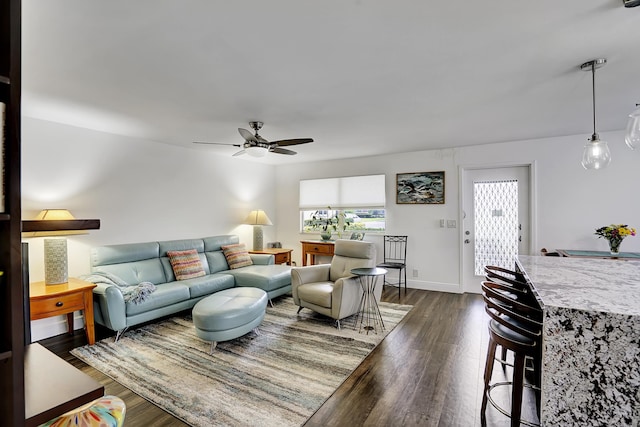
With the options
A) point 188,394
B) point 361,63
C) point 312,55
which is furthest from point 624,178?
point 188,394

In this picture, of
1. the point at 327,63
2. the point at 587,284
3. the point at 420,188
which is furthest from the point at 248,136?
the point at 420,188

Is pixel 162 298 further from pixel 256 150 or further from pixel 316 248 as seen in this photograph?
pixel 316 248

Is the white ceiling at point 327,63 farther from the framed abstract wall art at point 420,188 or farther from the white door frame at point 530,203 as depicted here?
the framed abstract wall art at point 420,188

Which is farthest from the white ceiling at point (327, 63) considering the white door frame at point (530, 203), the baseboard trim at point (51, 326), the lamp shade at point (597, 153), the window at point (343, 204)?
the baseboard trim at point (51, 326)

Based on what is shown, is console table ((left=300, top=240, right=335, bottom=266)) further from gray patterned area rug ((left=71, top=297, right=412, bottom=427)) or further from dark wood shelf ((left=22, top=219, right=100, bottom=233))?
dark wood shelf ((left=22, top=219, right=100, bottom=233))

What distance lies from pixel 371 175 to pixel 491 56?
367 centimetres

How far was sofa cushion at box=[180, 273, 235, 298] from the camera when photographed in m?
3.89

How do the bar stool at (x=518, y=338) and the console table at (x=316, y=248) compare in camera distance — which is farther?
the console table at (x=316, y=248)

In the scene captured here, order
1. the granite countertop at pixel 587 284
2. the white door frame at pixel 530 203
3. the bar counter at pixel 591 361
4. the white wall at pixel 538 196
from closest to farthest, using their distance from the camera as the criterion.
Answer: the bar counter at pixel 591 361 < the granite countertop at pixel 587 284 < the white wall at pixel 538 196 < the white door frame at pixel 530 203

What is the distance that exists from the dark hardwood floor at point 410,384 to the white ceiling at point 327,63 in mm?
2410

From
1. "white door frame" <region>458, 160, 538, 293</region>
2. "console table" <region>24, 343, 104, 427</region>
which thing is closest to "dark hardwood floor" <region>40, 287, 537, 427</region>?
"console table" <region>24, 343, 104, 427</region>

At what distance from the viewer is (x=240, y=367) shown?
2.65 meters

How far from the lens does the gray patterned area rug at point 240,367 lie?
212 centimetres

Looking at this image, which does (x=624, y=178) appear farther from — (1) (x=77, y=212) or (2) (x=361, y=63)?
(1) (x=77, y=212)
